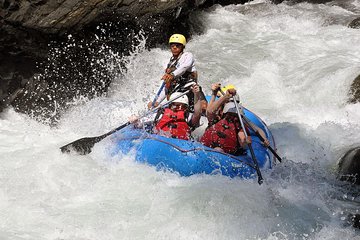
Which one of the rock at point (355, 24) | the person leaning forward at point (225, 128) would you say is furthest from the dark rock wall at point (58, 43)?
the rock at point (355, 24)

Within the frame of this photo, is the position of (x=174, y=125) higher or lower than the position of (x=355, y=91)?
higher

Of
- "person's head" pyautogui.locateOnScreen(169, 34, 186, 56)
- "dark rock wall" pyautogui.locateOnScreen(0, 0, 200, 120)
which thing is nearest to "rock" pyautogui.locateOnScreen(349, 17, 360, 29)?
"dark rock wall" pyautogui.locateOnScreen(0, 0, 200, 120)

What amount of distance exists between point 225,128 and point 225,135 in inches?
3.1

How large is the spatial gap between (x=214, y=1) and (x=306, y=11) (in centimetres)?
224

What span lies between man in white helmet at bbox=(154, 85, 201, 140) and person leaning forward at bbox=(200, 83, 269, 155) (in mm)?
224

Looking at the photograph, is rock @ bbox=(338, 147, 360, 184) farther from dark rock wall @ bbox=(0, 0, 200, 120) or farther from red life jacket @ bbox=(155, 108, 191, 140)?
dark rock wall @ bbox=(0, 0, 200, 120)

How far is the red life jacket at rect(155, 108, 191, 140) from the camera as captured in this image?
5.53 meters

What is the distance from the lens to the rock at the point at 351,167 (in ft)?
18.5

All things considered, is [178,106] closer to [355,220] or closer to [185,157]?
[185,157]

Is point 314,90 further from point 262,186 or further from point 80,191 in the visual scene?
point 80,191

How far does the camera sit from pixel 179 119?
559 centimetres

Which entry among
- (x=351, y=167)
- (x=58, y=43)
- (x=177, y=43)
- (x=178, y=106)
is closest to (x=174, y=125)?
(x=178, y=106)

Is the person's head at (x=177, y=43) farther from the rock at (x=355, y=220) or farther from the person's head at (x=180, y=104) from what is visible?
the rock at (x=355, y=220)

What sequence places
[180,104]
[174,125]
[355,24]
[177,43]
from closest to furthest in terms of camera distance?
[174,125], [180,104], [177,43], [355,24]
